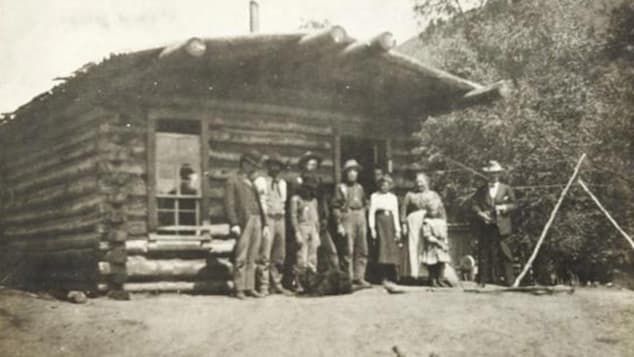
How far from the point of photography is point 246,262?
9.52m

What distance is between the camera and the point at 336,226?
34.6 feet

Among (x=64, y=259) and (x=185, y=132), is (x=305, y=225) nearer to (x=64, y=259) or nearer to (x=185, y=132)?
(x=185, y=132)

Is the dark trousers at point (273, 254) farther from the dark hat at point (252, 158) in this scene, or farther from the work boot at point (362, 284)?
the work boot at point (362, 284)

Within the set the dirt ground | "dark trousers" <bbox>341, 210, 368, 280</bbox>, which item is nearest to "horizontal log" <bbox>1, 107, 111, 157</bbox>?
the dirt ground

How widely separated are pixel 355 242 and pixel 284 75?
9.17 feet

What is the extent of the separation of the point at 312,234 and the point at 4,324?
4.40 metres

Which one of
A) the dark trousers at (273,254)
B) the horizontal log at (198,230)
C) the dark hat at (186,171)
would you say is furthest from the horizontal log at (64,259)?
the dark trousers at (273,254)

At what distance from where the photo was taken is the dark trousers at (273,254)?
9.68m

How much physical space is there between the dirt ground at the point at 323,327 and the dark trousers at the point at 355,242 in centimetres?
172

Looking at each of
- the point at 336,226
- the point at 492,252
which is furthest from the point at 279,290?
the point at 492,252

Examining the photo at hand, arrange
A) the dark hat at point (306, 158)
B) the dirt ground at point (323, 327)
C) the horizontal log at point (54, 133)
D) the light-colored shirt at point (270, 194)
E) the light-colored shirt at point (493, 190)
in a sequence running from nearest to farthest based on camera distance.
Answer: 1. the dirt ground at point (323, 327)
2. the light-colored shirt at point (270, 194)
3. the horizontal log at point (54, 133)
4. the dark hat at point (306, 158)
5. the light-colored shirt at point (493, 190)

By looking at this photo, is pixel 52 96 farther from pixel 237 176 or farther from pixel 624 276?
pixel 624 276

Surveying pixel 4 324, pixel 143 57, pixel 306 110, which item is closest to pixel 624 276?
pixel 306 110

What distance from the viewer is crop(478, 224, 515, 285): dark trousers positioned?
10.7 metres
